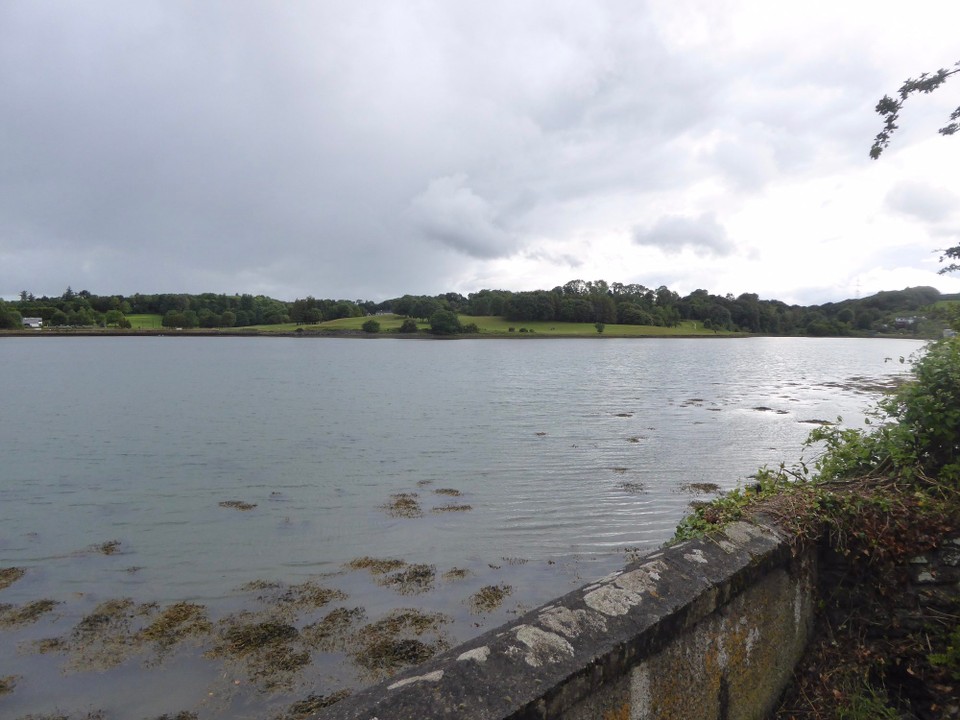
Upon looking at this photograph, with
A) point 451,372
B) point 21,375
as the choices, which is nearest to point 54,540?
point 451,372

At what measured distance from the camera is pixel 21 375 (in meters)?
47.2

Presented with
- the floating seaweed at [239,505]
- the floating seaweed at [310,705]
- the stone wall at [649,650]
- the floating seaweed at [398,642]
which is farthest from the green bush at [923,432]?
the floating seaweed at [239,505]

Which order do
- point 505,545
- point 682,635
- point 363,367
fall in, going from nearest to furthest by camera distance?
point 682,635
point 505,545
point 363,367

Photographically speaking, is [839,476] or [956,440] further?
[839,476]

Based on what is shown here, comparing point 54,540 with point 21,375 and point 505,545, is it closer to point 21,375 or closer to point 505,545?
point 505,545

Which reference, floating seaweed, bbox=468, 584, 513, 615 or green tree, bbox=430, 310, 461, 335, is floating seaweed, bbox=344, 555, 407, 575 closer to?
floating seaweed, bbox=468, 584, 513, 615

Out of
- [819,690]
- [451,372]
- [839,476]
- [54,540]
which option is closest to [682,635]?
[819,690]

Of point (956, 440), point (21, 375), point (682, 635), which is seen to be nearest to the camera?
point (682, 635)

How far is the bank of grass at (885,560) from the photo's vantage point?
3277mm

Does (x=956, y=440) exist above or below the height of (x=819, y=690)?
above

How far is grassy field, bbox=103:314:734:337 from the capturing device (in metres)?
135

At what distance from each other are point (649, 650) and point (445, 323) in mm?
128889

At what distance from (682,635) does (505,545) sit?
797 cm

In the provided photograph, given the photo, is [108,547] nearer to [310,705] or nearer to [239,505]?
[239,505]
